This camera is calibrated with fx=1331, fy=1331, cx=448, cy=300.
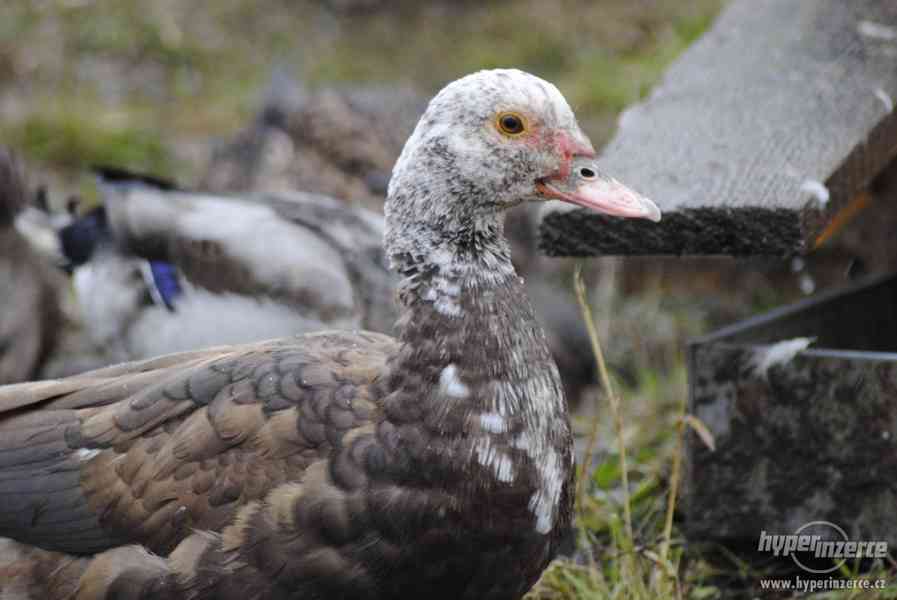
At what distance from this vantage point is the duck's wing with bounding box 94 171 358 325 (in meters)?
3.71

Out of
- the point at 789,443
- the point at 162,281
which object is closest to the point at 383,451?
the point at 789,443

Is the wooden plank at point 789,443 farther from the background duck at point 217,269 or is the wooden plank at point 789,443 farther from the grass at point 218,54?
the grass at point 218,54

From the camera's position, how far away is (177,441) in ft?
7.38

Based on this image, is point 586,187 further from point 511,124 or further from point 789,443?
point 789,443

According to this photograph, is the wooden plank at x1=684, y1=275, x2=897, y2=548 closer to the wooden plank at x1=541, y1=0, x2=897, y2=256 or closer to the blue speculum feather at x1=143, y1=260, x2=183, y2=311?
the wooden plank at x1=541, y1=0, x2=897, y2=256

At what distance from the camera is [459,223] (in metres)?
2.22

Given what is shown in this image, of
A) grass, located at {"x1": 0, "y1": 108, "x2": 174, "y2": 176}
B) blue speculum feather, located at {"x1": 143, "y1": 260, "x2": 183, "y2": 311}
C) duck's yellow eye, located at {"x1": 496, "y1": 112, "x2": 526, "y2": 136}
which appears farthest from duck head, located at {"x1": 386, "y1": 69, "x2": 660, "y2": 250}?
grass, located at {"x1": 0, "y1": 108, "x2": 174, "y2": 176}

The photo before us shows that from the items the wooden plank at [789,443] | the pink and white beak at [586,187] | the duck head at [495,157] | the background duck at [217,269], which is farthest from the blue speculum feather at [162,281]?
the pink and white beak at [586,187]

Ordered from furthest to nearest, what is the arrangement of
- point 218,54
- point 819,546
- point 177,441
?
point 218,54 → point 819,546 → point 177,441

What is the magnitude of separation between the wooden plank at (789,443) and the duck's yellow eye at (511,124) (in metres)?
0.83

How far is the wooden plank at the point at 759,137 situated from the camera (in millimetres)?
2455

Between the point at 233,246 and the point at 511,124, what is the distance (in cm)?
179

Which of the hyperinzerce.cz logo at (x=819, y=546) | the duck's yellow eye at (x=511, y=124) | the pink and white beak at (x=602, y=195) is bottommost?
the hyperinzerce.cz logo at (x=819, y=546)

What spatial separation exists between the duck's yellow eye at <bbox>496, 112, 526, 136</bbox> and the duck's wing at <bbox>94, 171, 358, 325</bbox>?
1.57 m
